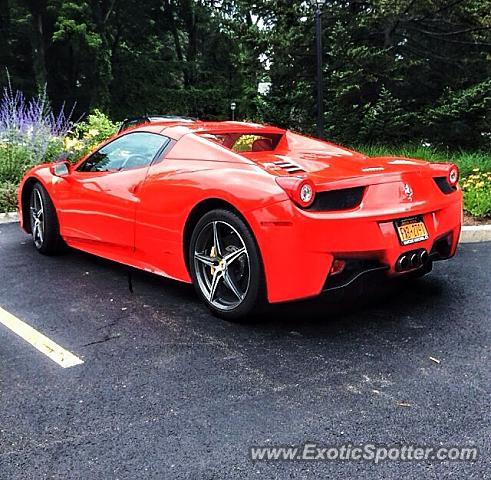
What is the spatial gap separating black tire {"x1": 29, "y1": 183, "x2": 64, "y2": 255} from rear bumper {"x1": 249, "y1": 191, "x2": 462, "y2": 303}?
2644 millimetres

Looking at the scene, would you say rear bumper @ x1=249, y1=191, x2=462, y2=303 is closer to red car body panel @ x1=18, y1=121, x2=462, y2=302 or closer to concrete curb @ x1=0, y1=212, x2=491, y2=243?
red car body panel @ x1=18, y1=121, x2=462, y2=302

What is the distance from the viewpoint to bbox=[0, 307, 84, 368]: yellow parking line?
3.12m

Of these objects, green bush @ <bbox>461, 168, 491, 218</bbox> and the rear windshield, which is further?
green bush @ <bbox>461, 168, 491, 218</bbox>

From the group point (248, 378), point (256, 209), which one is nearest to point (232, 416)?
point (248, 378)

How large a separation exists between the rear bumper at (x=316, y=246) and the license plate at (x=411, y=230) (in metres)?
0.04

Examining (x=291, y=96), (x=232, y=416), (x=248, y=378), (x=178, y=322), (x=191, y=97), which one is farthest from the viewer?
(x=191, y=97)

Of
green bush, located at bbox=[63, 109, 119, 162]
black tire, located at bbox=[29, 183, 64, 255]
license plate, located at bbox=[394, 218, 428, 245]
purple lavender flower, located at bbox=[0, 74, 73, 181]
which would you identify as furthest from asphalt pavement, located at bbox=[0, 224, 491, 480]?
green bush, located at bbox=[63, 109, 119, 162]

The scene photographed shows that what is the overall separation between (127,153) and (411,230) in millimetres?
2333

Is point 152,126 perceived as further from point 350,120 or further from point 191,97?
point 191,97

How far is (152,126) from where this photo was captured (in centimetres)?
450

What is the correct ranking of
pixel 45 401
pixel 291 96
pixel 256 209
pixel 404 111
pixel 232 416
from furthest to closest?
pixel 291 96 < pixel 404 111 < pixel 256 209 < pixel 45 401 < pixel 232 416

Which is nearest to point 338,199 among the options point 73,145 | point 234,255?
point 234,255

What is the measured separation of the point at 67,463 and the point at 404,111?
36.3 ft

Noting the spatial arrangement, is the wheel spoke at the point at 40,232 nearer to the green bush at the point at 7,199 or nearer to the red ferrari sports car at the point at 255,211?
the red ferrari sports car at the point at 255,211
